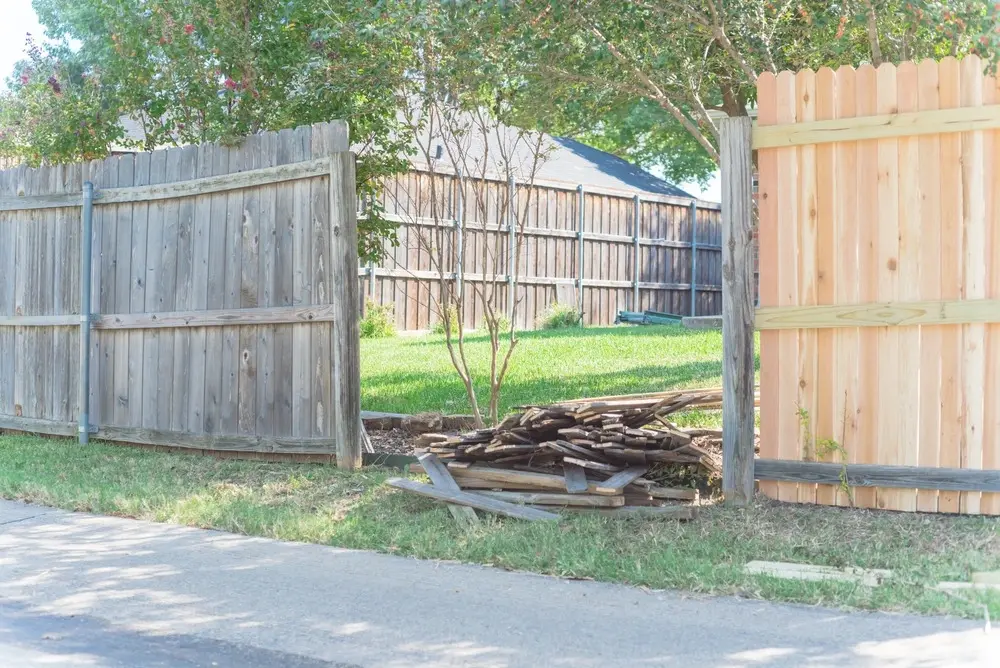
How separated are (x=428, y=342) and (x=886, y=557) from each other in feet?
42.7

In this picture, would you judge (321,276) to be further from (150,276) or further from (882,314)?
(882,314)

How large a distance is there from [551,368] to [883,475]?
7.26m

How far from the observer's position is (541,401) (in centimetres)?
1034

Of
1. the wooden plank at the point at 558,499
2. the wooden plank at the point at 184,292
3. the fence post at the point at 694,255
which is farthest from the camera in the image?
the fence post at the point at 694,255

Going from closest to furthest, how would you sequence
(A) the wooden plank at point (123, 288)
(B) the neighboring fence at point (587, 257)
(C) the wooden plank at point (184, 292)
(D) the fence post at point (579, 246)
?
(C) the wooden plank at point (184, 292)
(A) the wooden plank at point (123, 288)
(B) the neighboring fence at point (587, 257)
(D) the fence post at point (579, 246)

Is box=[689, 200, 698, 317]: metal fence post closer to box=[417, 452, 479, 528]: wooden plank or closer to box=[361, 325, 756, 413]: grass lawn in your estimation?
box=[361, 325, 756, 413]: grass lawn

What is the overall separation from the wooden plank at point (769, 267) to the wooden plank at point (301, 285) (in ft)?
10.9

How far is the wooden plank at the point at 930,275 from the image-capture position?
5703 mm

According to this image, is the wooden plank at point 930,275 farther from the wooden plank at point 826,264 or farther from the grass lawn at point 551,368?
the grass lawn at point 551,368

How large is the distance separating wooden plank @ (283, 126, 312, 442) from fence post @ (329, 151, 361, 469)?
0.27m

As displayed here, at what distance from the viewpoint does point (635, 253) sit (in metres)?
25.9

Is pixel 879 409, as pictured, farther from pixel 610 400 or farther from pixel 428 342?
pixel 428 342

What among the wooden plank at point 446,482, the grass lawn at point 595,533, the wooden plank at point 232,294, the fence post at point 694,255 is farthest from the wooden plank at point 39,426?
the fence post at point 694,255

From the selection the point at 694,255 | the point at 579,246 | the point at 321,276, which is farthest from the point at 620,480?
the point at 694,255
